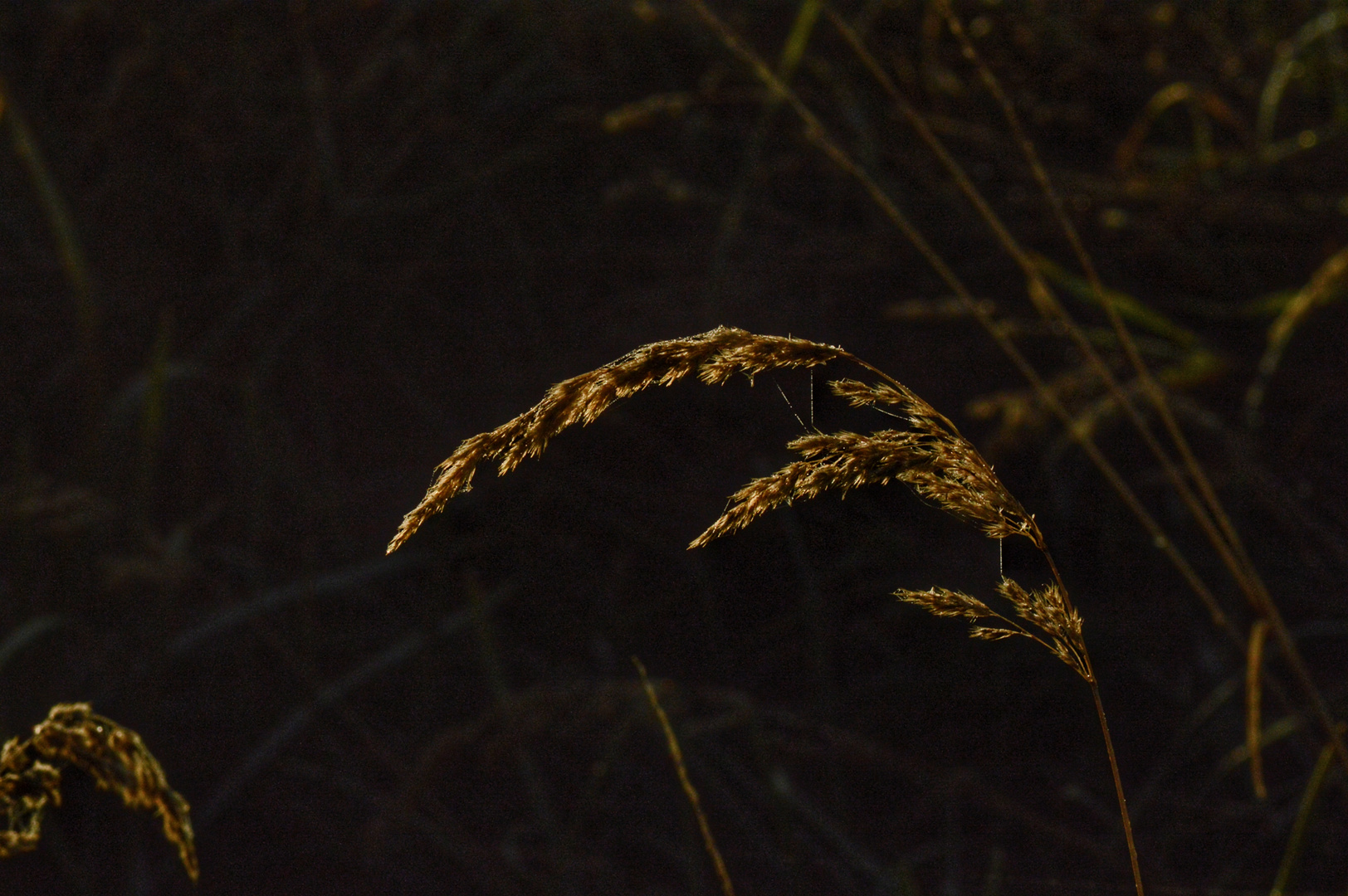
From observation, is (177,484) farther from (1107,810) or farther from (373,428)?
(1107,810)

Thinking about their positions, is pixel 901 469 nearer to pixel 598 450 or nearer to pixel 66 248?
pixel 598 450

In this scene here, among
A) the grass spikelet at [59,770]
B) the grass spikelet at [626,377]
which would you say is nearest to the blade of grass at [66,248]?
the grass spikelet at [59,770]

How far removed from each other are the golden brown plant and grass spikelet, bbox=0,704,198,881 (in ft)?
0.75

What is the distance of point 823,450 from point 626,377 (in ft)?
0.31

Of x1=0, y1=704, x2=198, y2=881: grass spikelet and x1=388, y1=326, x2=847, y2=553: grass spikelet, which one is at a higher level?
x1=388, y1=326, x2=847, y2=553: grass spikelet

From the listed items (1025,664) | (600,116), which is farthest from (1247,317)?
(600,116)

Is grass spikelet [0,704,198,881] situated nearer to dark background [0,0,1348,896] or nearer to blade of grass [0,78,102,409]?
dark background [0,0,1348,896]

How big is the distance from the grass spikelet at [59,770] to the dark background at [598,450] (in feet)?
1.86

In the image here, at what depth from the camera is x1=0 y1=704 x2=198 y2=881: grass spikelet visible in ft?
1.85

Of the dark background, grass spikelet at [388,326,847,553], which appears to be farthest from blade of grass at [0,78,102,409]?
grass spikelet at [388,326,847,553]

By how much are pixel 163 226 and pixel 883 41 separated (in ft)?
3.71

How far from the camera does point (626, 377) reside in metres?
0.50

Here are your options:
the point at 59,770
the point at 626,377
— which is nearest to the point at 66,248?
the point at 59,770

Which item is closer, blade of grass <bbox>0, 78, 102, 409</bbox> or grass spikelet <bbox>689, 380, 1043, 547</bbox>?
grass spikelet <bbox>689, 380, 1043, 547</bbox>
